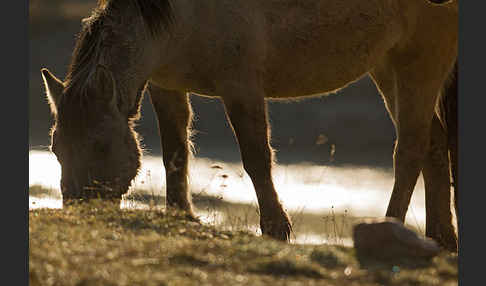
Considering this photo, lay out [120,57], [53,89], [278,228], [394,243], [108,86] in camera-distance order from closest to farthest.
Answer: [394,243] < [108,86] < [53,89] < [120,57] < [278,228]

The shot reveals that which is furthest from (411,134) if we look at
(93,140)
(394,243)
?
(93,140)

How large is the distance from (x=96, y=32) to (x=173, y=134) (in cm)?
178

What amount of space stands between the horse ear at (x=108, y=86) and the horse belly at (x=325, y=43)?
72.3 inches

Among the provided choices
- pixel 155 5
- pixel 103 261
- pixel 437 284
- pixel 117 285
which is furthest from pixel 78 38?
pixel 437 284

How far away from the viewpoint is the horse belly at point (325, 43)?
6.94 meters

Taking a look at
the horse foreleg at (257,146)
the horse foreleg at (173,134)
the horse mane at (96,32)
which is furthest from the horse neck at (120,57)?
the horse foreleg at (173,134)

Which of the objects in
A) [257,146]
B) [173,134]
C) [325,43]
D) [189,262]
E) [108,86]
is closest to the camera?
[189,262]

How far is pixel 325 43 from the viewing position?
7168 millimetres

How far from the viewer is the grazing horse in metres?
5.58

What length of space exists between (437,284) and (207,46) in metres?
3.42

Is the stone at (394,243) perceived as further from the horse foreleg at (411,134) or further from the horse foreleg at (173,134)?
the horse foreleg at (173,134)

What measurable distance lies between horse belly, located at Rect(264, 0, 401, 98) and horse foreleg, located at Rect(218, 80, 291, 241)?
495 millimetres

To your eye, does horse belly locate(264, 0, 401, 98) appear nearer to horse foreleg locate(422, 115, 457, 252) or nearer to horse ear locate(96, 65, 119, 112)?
horse foreleg locate(422, 115, 457, 252)

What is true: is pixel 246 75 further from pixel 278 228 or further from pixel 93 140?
pixel 93 140
